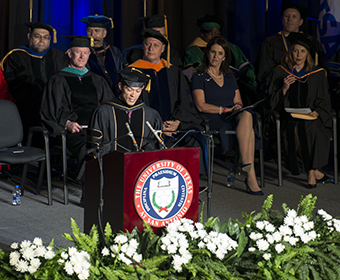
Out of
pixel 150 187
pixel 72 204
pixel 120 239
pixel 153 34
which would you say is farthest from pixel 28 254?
pixel 153 34

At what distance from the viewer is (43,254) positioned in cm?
163

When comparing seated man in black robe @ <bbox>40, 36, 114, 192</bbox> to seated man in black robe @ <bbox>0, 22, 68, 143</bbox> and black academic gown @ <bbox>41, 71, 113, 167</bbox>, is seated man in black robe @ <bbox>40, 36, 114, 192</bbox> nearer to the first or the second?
black academic gown @ <bbox>41, 71, 113, 167</bbox>

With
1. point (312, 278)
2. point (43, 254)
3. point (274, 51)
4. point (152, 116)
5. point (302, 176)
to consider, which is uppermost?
point (274, 51)

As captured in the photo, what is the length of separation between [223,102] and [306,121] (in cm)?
79

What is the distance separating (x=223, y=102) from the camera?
410 cm

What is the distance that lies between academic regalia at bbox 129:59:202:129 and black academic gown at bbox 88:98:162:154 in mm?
893

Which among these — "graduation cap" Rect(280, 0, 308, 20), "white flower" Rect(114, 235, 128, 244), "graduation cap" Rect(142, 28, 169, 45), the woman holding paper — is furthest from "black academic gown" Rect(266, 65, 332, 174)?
"white flower" Rect(114, 235, 128, 244)

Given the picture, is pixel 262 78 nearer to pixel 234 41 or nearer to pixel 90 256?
pixel 234 41

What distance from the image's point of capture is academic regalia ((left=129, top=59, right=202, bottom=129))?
398cm

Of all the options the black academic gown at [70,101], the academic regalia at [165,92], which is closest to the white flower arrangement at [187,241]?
the black academic gown at [70,101]

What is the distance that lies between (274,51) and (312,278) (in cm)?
368

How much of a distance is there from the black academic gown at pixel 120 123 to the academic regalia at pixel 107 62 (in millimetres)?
1583

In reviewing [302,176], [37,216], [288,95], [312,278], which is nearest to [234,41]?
[288,95]

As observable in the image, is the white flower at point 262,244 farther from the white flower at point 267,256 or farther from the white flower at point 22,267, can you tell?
the white flower at point 22,267
